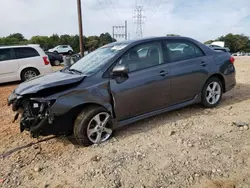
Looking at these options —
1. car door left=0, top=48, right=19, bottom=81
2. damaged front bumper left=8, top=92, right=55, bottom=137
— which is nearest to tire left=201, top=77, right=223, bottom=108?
damaged front bumper left=8, top=92, right=55, bottom=137

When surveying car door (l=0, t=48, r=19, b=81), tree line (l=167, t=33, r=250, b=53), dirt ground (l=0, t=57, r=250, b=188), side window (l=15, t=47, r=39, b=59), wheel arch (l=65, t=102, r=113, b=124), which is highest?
tree line (l=167, t=33, r=250, b=53)

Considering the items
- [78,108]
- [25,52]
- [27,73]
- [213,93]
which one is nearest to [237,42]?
[25,52]

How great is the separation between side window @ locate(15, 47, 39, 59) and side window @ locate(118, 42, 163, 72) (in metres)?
7.04

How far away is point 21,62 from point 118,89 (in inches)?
287

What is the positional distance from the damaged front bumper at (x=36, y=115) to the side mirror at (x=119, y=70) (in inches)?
39.5

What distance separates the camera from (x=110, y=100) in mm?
3727

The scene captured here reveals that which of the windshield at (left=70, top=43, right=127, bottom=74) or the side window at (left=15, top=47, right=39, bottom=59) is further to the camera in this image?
the side window at (left=15, top=47, right=39, bottom=59)

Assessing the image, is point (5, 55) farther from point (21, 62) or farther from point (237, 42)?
point (237, 42)

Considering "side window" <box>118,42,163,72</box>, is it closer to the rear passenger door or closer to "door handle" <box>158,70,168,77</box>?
"door handle" <box>158,70,168,77</box>

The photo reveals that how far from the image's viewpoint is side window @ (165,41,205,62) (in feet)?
14.8

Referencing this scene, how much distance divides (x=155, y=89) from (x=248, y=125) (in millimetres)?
1681

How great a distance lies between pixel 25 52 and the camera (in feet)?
32.6

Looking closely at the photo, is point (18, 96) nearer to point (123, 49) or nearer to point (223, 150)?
point (123, 49)

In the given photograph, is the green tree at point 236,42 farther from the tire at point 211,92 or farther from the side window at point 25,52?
the tire at point 211,92
